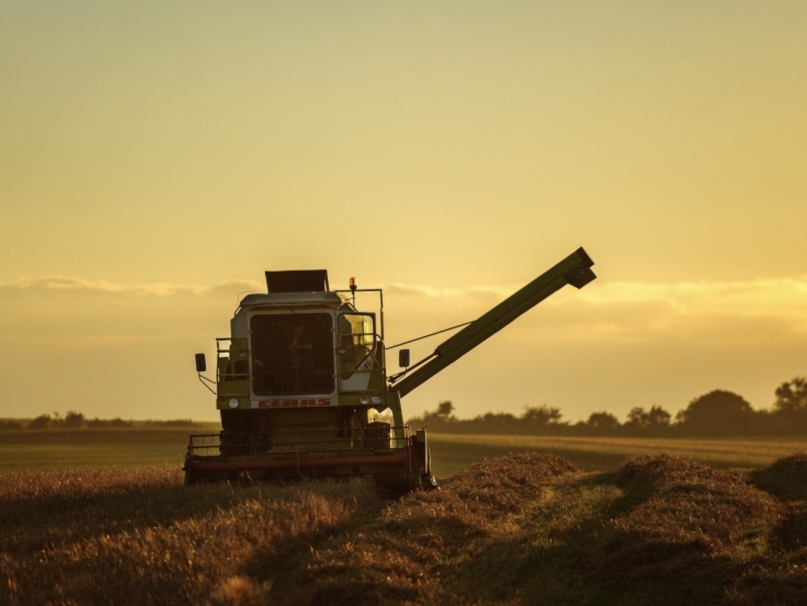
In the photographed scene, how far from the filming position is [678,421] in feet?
241

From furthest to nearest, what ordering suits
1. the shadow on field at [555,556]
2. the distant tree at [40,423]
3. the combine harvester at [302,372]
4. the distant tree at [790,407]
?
the distant tree at [790,407] → the distant tree at [40,423] → the combine harvester at [302,372] → the shadow on field at [555,556]

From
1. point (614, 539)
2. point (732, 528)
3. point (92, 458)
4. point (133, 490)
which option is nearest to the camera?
point (614, 539)

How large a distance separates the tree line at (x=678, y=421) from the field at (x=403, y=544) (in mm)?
48462

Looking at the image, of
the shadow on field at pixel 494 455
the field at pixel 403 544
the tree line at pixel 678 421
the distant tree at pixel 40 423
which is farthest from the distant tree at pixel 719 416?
the field at pixel 403 544

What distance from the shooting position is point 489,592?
493 inches

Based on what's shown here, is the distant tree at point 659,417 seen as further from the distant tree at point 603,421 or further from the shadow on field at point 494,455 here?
the shadow on field at point 494,455

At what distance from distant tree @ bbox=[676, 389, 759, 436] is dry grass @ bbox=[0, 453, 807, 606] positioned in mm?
52876

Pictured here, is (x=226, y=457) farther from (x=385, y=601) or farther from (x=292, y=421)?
(x=385, y=601)

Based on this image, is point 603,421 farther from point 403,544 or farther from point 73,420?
point 403,544

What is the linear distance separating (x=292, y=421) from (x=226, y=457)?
245 cm

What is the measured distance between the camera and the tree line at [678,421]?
71375 mm

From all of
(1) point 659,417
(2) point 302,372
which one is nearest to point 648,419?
(1) point 659,417

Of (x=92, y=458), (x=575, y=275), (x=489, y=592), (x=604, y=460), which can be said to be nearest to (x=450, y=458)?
(x=604, y=460)

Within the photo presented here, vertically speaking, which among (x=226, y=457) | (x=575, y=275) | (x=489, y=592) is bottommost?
(x=489, y=592)
